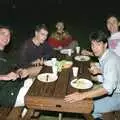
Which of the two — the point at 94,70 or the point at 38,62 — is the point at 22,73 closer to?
the point at 38,62

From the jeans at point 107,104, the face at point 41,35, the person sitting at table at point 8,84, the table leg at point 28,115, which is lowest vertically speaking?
the table leg at point 28,115

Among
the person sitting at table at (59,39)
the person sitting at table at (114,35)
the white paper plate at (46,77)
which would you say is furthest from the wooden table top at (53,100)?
the person sitting at table at (59,39)

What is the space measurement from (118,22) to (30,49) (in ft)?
6.44

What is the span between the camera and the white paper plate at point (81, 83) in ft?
10.2

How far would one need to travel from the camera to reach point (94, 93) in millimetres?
2910

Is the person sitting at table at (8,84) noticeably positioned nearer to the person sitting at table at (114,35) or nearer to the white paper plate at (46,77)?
the white paper plate at (46,77)

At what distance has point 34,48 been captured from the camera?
15.4 feet

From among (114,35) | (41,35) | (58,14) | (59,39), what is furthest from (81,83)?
(58,14)

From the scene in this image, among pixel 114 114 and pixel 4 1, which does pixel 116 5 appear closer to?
pixel 4 1

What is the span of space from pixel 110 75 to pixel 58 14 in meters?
5.86

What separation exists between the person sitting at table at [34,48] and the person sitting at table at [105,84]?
1.48 meters

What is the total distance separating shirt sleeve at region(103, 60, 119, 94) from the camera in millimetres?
2955

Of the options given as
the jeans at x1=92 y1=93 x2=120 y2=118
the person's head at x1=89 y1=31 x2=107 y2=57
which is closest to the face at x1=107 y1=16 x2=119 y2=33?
the person's head at x1=89 y1=31 x2=107 y2=57

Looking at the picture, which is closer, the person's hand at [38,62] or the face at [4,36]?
the face at [4,36]
